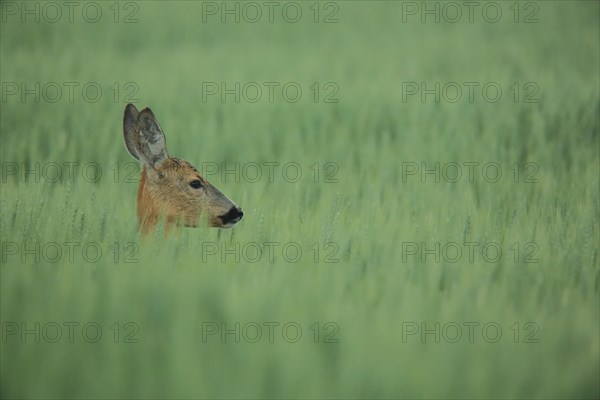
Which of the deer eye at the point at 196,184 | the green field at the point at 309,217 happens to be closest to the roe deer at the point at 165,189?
the deer eye at the point at 196,184

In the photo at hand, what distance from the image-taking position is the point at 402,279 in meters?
3.87

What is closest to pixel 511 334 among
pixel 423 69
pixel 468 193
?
pixel 468 193

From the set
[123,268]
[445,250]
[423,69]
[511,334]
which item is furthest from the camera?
[423,69]

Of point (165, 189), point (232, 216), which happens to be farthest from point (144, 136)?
point (232, 216)

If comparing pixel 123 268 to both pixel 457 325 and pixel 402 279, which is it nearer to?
pixel 402 279

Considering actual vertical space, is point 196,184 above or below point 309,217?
above

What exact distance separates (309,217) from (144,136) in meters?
1.43

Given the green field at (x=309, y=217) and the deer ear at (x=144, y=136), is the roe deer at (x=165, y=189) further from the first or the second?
the green field at (x=309, y=217)

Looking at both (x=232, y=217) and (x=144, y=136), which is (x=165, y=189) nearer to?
(x=144, y=136)

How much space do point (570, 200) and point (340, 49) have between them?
706 cm

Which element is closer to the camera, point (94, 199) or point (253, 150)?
point (94, 199)

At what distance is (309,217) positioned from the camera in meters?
5.50

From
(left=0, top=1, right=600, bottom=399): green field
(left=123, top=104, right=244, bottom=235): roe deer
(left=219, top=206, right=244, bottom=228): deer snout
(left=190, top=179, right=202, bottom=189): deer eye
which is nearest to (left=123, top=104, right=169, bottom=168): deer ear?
(left=123, top=104, right=244, bottom=235): roe deer

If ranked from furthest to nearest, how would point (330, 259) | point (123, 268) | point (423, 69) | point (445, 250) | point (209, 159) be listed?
1. point (423, 69)
2. point (209, 159)
3. point (445, 250)
4. point (330, 259)
5. point (123, 268)
